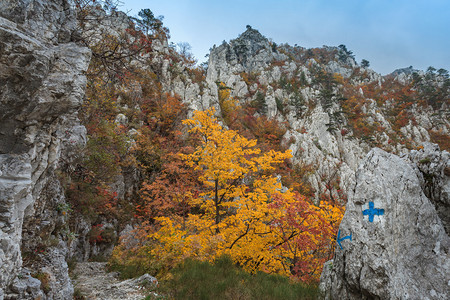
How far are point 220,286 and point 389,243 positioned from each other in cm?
360

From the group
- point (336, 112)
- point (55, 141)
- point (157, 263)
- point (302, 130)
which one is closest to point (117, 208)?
point (157, 263)

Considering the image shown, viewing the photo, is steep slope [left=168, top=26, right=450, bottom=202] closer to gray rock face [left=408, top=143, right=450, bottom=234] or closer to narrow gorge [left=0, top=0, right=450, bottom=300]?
narrow gorge [left=0, top=0, right=450, bottom=300]

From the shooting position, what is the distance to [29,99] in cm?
296

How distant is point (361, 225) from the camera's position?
4.52 m

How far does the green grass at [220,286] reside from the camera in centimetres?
423

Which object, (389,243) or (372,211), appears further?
(372,211)

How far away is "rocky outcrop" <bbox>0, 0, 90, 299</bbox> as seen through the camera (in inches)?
107

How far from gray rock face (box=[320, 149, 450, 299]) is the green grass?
99 cm

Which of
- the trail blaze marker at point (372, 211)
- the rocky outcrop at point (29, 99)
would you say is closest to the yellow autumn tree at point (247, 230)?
the trail blaze marker at point (372, 211)

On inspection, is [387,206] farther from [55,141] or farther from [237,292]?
[55,141]

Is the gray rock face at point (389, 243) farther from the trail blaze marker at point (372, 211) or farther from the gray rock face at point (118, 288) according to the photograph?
the gray rock face at point (118, 288)

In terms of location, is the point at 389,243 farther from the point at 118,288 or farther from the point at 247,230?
the point at 118,288

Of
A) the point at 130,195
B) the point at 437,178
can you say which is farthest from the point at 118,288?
the point at 130,195

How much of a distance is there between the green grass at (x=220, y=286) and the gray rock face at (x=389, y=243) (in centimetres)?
99
